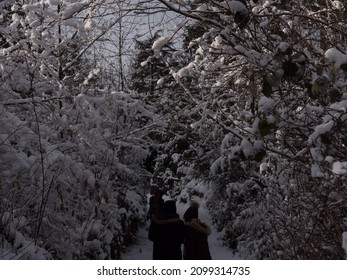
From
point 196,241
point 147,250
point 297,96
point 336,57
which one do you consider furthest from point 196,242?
point 147,250

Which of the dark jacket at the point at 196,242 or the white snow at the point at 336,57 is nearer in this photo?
the white snow at the point at 336,57

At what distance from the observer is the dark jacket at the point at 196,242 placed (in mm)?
6508

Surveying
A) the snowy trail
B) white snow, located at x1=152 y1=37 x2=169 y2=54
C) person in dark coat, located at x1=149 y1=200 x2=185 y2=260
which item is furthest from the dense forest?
the snowy trail

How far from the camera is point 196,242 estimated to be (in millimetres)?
6570

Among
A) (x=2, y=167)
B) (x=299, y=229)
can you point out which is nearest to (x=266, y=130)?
(x=299, y=229)

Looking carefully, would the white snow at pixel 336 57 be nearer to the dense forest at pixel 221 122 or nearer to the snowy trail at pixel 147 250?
the dense forest at pixel 221 122

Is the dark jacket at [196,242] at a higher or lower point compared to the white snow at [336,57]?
lower

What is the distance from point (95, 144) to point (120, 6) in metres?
2.44

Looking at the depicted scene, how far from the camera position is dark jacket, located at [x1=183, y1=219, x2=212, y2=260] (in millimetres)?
6508

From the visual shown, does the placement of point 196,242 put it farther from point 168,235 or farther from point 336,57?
point 336,57

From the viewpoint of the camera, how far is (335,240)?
12.8ft

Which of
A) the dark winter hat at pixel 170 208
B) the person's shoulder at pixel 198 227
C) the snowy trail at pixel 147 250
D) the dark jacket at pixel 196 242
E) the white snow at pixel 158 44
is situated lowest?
the snowy trail at pixel 147 250

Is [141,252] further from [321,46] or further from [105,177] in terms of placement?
[321,46]

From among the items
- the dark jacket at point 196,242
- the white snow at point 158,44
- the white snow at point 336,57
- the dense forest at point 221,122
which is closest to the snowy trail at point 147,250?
the dense forest at point 221,122
